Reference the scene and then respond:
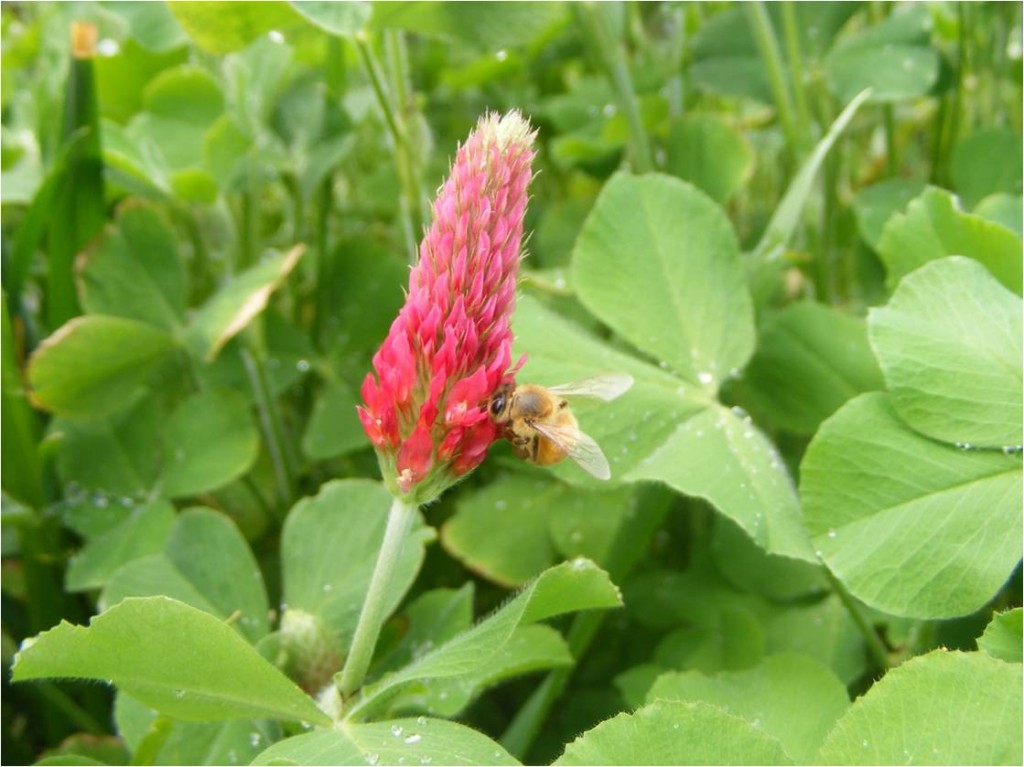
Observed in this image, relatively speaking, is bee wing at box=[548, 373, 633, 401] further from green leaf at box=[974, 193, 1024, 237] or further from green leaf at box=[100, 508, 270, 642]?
green leaf at box=[974, 193, 1024, 237]

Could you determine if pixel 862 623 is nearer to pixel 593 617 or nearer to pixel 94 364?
pixel 593 617

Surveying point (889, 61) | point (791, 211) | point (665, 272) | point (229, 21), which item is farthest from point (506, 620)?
point (889, 61)

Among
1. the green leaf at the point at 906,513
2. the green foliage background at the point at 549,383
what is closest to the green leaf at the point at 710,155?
the green foliage background at the point at 549,383

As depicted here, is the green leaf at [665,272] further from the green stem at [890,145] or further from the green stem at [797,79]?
the green stem at [890,145]

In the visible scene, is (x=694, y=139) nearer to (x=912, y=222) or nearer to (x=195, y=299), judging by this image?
(x=912, y=222)

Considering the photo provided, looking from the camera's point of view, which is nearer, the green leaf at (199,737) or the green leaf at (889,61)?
the green leaf at (199,737)
